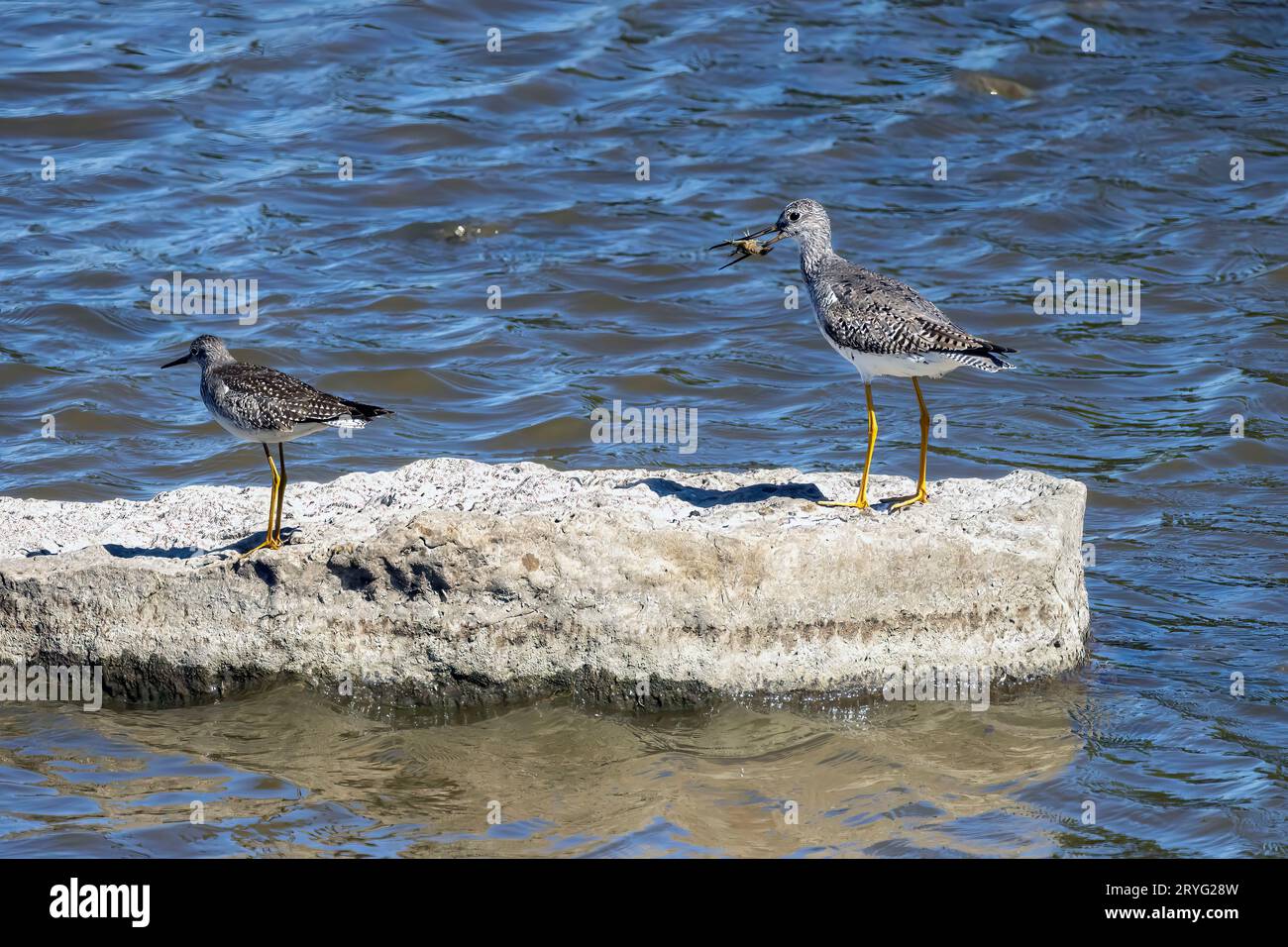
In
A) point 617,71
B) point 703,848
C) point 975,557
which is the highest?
point 617,71

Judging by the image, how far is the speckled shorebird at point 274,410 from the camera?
281 inches

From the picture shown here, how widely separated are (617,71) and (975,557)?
458 inches

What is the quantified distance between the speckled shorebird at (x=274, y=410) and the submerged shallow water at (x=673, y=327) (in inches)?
40.6

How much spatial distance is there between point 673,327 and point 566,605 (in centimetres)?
659

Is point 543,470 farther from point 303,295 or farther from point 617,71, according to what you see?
point 617,71

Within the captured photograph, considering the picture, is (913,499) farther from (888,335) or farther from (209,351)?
(209,351)

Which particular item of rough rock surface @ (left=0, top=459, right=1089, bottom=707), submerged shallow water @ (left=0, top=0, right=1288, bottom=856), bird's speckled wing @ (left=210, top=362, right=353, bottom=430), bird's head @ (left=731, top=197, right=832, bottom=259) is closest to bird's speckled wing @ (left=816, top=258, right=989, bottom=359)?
bird's head @ (left=731, top=197, right=832, bottom=259)

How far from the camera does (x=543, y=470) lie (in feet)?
26.3

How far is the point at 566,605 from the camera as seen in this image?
6.76 m

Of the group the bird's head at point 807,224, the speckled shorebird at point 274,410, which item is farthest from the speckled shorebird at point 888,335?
the speckled shorebird at point 274,410

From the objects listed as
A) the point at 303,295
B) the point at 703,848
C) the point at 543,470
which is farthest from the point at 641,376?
the point at 703,848

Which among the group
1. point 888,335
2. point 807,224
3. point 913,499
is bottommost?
point 913,499

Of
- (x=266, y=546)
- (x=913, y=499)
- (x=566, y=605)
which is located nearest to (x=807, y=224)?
(x=913, y=499)

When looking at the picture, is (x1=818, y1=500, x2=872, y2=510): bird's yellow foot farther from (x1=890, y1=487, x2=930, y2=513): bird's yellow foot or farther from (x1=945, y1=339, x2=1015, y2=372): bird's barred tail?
(x1=945, y1=339, x2=1015, y2=372): bird's barred tail
